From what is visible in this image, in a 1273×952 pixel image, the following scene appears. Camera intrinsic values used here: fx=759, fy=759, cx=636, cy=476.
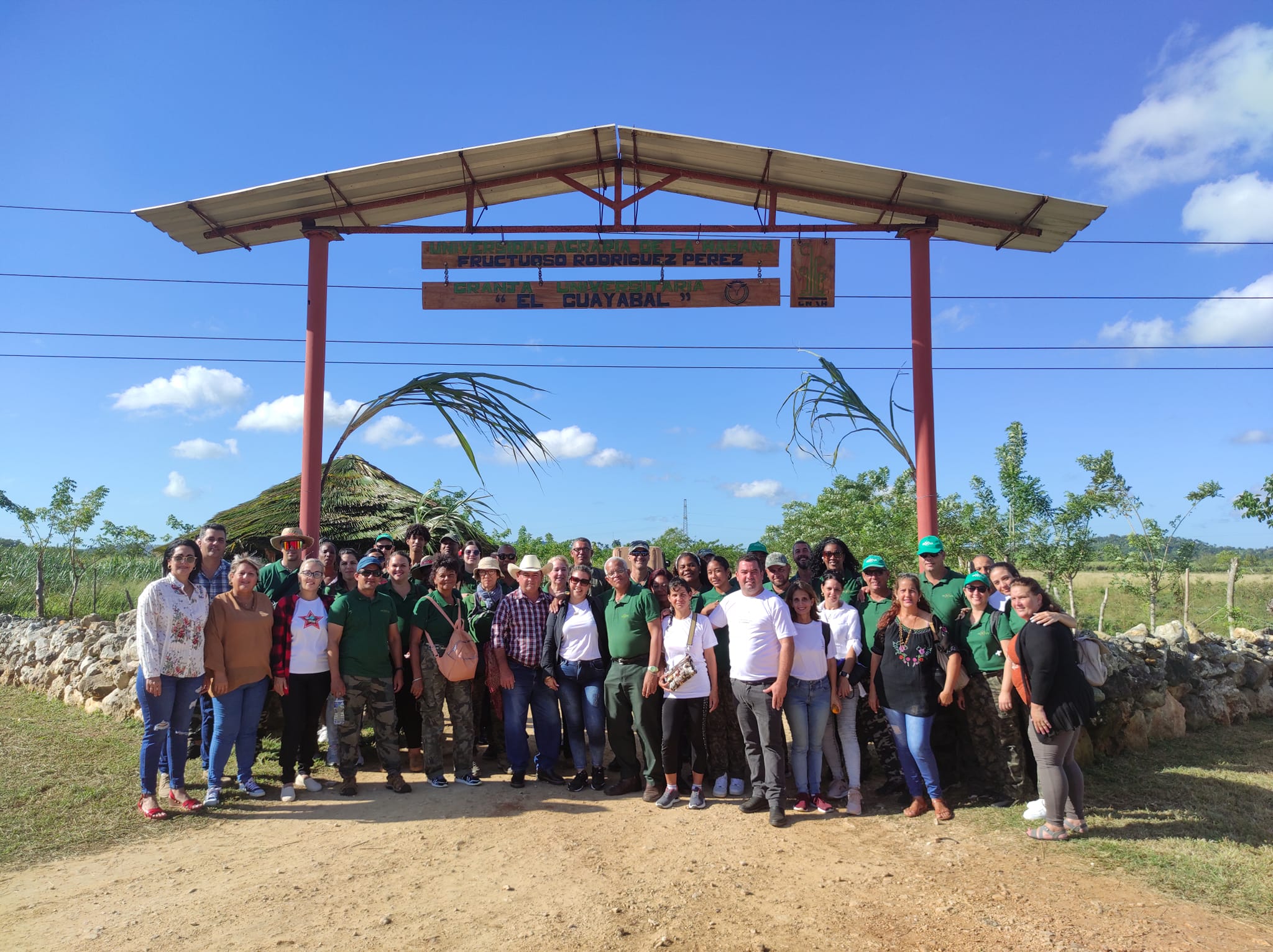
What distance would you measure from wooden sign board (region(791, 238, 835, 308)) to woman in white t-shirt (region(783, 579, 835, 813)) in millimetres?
3905

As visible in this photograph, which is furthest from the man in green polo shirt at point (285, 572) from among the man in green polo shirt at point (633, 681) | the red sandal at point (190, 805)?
the man in green polo shirt at point (633, 681)

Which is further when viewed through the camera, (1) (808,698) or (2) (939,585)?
(2) (939,585)

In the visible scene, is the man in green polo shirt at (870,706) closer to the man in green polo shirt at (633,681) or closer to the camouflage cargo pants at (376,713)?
the man in green polo shirt at (633,681)

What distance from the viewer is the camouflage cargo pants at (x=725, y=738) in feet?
19.4

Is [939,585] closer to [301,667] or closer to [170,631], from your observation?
[301,667]

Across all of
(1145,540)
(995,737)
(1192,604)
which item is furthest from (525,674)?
(1192,604)

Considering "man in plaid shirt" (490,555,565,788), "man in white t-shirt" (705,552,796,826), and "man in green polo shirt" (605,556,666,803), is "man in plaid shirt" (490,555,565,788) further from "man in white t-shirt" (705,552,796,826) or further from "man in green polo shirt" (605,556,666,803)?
"man in white t-shirt" (705,552,796,826)

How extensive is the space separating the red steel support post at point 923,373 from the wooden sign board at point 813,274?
892 millimetres

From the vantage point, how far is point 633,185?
861 cm

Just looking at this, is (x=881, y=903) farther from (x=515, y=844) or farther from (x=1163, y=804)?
(x=1163, y=804)

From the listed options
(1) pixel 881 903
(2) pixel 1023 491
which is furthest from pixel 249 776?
(2) pixel 1023 491

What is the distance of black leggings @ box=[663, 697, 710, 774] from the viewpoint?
552 centimetres

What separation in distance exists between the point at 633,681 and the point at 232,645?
2.91m

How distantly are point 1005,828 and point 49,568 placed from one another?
76.1 feet
